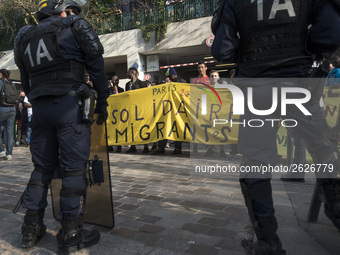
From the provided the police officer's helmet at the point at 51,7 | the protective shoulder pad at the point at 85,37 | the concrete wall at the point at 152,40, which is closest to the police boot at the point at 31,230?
the protective shoulder pad at the point at 85,37

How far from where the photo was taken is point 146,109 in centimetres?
684

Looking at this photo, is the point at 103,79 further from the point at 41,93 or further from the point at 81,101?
the point at 41,93

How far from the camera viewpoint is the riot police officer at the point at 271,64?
1768 mm

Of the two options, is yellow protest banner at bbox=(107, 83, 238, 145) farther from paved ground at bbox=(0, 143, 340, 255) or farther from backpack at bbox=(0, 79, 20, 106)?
backpack at bbox=(0, 79, 20, 106)

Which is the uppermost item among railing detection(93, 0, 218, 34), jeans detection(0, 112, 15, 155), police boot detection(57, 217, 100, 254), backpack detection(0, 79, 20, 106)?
railing detection(93, 0, 218, 34)

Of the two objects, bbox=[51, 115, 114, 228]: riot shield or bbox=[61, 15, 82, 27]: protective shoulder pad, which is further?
bbox=[51, 115, 114, 228]: riot shield

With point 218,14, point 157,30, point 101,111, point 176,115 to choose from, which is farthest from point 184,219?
point 157,30

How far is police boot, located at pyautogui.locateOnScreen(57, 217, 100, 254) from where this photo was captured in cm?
211

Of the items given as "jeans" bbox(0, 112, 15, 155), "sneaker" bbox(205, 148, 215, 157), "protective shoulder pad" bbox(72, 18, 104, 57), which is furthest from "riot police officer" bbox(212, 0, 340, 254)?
"jeans" bbox(0, 112, 15, 155)

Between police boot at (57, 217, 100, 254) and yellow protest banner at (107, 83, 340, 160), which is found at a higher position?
yellow protest banner at (107, 83, 340, 160)

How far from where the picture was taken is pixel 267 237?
174cm

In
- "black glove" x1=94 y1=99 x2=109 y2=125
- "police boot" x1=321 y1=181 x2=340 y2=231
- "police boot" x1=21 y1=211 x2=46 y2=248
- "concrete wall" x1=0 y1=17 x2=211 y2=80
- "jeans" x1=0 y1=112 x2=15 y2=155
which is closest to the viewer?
"police boot" x1=321 y1=181 x2=340 y2=231

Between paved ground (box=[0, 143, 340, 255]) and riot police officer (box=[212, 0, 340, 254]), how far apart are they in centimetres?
43

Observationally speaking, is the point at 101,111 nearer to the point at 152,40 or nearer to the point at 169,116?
the point at 169,116
